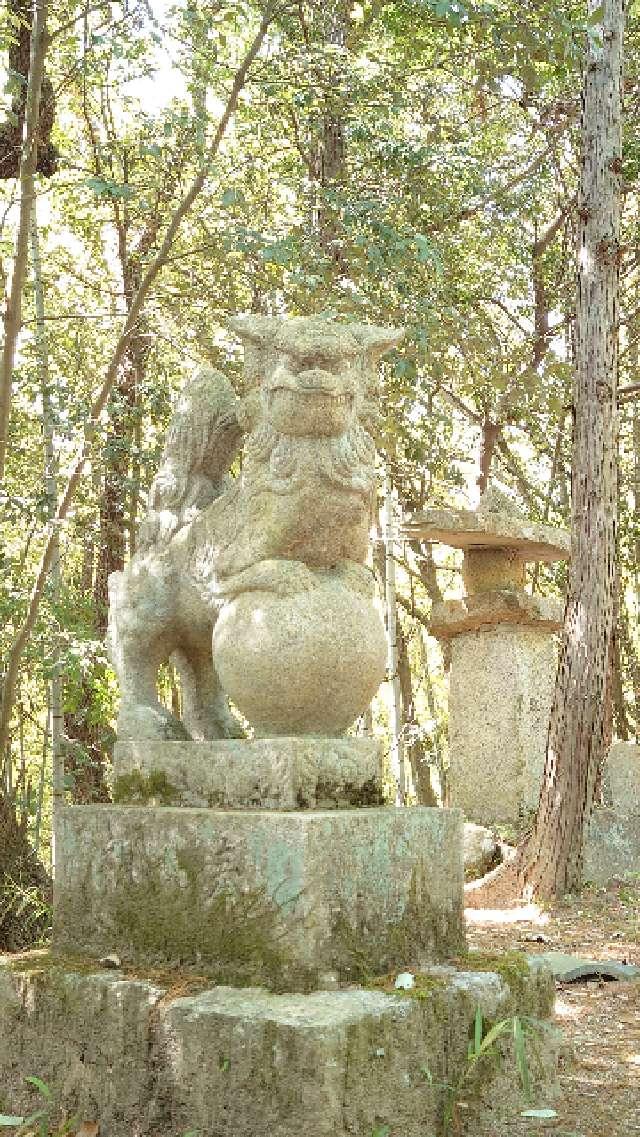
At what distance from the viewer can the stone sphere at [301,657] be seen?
10.8ft

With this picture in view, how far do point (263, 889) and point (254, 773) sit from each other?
35 cm

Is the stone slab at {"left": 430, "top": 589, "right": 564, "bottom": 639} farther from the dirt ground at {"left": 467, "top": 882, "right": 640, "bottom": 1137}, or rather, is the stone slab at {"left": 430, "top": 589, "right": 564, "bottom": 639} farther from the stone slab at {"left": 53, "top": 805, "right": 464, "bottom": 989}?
the stone slab at {"left": 53, "top": 805, "right": 464, "bottom": 989}

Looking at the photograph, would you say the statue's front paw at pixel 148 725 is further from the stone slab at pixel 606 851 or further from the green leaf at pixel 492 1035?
the stone slab at pixel 606 851

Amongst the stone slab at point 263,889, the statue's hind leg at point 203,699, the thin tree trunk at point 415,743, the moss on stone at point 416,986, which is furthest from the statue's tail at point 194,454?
the thin tree trunk at point 415,743

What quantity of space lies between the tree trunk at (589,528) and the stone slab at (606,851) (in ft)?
0.25

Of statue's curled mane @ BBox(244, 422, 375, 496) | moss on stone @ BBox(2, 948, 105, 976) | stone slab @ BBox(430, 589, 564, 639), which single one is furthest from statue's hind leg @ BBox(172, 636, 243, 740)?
stone slab @ BBox(430, 589, 564, 639)

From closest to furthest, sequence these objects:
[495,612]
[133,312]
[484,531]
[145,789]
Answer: [145,789] < [133,312] < [484,531] < [495,612]

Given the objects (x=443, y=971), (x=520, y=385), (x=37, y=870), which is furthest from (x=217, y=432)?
(x=520, y=385)

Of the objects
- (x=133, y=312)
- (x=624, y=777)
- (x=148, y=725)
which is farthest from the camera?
(x=624, y=777)

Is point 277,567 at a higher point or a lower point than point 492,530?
lower

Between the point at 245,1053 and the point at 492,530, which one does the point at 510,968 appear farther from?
the point at 492,530

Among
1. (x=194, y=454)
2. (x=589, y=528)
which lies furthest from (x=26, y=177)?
(x=589, y=528)

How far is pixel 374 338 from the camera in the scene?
3.59m

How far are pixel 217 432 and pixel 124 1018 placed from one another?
5.93ft
